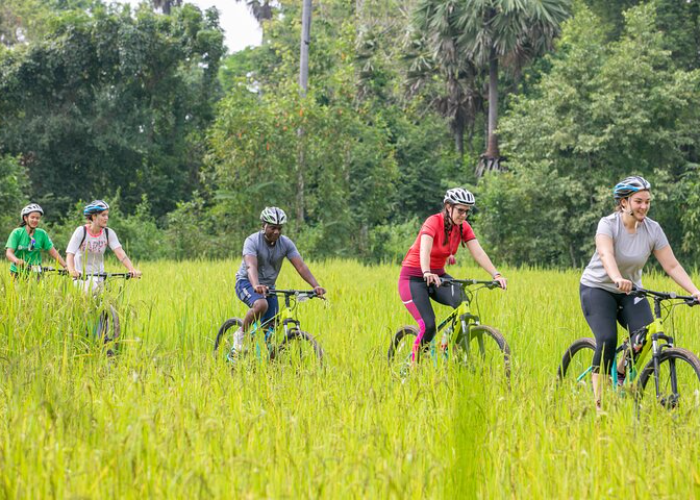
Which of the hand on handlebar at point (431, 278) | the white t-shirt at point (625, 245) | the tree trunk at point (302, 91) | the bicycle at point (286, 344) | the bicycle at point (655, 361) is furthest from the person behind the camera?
the tree trunk at point (302, 91)

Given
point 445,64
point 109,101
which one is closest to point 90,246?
point 109,101

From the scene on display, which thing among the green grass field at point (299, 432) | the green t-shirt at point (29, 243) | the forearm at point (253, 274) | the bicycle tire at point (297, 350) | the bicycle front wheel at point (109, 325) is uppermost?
the green t-shirt at point (29, 243)

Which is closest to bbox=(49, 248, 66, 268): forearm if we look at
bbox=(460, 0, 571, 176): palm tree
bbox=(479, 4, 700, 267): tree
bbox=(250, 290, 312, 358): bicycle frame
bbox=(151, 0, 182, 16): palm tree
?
bbox=(250, 290, 312, 358): bicycle frame

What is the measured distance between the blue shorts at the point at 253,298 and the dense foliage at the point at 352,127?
1627cm

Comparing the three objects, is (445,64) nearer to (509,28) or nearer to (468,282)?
(509,28)

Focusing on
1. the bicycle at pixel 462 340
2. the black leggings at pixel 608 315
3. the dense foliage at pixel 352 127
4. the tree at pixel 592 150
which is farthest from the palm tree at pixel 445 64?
the black leggings at pixel 608 315

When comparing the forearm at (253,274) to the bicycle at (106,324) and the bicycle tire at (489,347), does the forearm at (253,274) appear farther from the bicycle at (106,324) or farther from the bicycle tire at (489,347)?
the bicycle tire at (489,347)

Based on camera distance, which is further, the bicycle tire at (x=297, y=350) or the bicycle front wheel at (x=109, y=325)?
the bicycle front wheel at (x=109, y=325)

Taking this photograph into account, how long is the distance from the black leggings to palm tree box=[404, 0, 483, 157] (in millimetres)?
26953

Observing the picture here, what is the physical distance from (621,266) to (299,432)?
10.5 ft

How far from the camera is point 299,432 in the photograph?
455cm

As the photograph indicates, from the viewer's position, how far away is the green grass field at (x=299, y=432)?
3.54m

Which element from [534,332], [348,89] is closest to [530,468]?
[534,332]

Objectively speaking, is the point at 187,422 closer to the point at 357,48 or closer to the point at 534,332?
the point at 534,332
